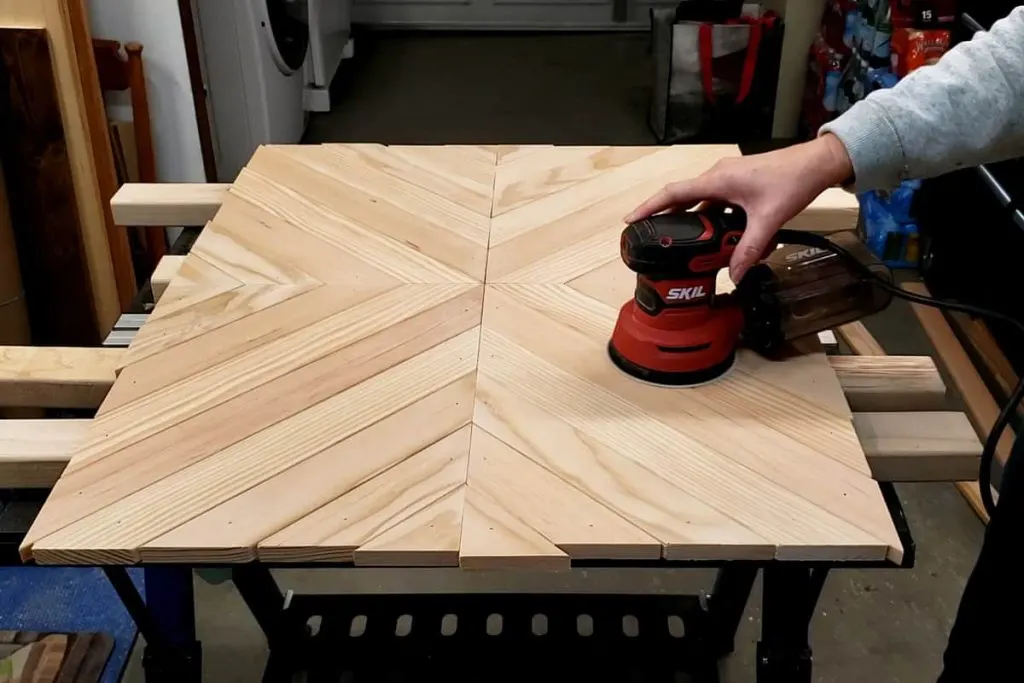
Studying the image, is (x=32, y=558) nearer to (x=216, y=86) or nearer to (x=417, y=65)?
(x=216, y=86)

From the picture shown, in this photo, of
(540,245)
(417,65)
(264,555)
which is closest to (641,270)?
(540,245)

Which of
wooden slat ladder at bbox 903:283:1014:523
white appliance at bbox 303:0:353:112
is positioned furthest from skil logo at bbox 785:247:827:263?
white appliance at bbox 303:0:353:112

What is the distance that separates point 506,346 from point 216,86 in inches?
86.2

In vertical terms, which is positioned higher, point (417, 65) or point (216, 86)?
point (216, 86)

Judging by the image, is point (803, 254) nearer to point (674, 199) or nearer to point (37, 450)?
point (674, 199)

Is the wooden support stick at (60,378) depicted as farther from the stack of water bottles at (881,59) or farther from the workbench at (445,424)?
the stack of water bottles at (881,59)

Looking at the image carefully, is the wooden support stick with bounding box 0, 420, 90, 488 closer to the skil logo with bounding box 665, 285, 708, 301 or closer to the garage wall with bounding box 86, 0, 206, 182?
the skil logo with bounding box 665, 285, 708, 301

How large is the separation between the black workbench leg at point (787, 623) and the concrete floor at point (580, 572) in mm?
722

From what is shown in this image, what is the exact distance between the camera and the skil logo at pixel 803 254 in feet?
3.36

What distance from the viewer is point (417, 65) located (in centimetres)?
448

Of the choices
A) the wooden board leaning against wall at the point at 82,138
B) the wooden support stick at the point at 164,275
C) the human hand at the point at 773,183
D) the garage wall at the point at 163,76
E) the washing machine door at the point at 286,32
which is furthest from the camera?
the washing machine door at the point at 286,32

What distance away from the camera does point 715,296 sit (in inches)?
38.6

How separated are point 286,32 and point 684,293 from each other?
267 centimetres

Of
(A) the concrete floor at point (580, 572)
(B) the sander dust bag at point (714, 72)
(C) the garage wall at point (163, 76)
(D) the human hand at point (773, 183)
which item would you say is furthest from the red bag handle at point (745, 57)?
(D) the human hand at point (773, 183)
